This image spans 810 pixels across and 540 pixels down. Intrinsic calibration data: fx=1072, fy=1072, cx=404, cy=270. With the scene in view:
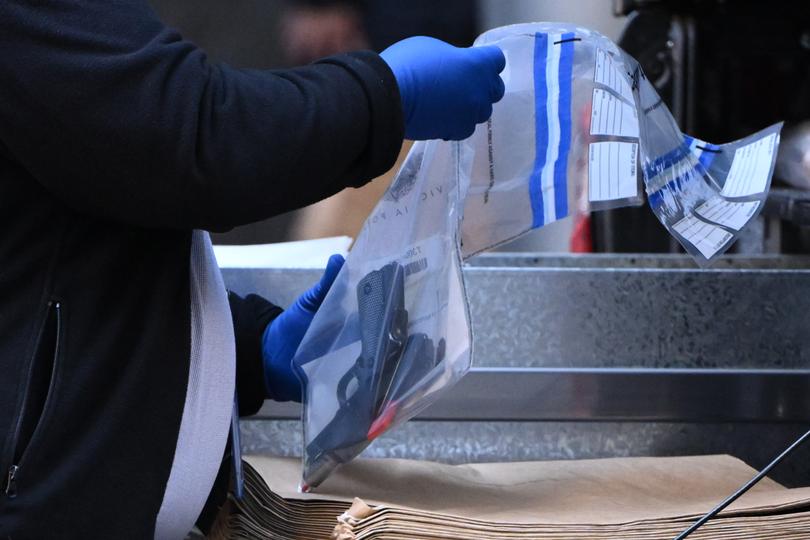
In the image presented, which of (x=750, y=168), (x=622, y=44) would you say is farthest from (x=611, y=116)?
(x=622, y=44)

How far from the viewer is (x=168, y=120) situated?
0.76 metres

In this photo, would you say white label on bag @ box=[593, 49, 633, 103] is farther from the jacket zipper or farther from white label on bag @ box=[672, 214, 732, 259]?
the jacket zipper

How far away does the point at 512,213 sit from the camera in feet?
3.39

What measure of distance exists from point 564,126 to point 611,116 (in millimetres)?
44

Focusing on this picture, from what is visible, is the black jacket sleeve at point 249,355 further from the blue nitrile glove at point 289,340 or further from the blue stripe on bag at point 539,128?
the blue stripe on bag at point 539,128

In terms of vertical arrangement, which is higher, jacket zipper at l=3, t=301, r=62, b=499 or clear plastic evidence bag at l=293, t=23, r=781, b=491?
clear plastic evidence bag at l=293, t=23, r=781, b=491

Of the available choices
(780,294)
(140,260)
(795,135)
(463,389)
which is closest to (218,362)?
(140,260)

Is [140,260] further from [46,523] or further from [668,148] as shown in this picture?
[668,148]

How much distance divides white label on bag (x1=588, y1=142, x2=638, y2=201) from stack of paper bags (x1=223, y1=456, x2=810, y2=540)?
29 centimetres

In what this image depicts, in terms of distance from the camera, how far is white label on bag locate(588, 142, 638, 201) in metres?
0.99

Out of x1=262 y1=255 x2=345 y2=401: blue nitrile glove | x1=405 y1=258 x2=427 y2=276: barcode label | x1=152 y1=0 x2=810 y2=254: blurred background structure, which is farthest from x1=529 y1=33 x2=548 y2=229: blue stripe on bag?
x1=152 y1=0 x2=810 y2=254: blurred background structure

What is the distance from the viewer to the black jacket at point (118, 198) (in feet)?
2.45

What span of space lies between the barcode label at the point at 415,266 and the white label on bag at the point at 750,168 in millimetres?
292

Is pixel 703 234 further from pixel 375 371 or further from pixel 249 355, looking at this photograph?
pixel 249 355
